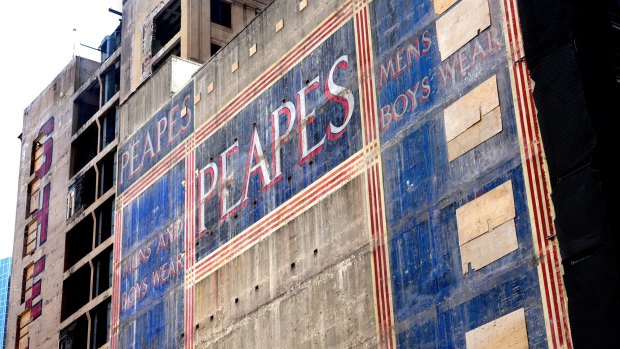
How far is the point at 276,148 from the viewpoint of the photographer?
5206 cm

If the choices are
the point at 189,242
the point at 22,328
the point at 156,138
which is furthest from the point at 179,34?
the point at 22,328

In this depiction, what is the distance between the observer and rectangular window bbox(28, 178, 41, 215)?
79438 mm

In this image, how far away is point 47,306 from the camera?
2889 inches

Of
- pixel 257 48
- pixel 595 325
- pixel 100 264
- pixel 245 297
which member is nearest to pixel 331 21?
pixel 257 48

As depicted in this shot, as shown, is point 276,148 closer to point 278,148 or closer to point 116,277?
point 278,148

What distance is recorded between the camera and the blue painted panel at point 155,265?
5712 centimetres

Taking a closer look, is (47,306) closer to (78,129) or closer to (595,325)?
(78,129)

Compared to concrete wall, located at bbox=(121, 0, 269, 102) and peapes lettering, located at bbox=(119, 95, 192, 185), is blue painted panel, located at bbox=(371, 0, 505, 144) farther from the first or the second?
concrete wall, located at bbox=(121, 0, 269, 102)

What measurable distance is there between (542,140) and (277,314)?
51.6 ft

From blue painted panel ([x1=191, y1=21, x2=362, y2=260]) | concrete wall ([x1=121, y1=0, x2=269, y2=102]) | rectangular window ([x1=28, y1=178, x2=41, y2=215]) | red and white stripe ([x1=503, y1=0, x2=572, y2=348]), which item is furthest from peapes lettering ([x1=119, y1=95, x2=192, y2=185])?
red and white stripe ([x1=503, y1=0, x2=572, y2=348])

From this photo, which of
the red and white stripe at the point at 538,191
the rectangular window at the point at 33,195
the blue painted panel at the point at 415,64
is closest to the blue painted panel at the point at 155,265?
the blue painted panel at the point at 415,64

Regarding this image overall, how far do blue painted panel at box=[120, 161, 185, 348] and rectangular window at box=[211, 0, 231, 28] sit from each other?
14581mm

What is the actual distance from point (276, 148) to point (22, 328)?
3152 cm

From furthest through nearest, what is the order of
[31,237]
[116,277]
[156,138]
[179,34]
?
1. [31,237]
2. [179,34]
3. [116,277]
4. [156,138]
